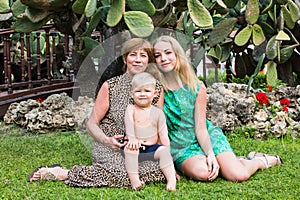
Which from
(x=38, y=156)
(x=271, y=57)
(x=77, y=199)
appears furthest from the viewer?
(x=271, y=57)

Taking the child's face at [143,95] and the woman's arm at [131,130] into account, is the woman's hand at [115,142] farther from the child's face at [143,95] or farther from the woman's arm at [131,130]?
the child's face at [143,95]

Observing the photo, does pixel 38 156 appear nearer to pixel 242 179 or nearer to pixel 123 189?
pixel 123 189

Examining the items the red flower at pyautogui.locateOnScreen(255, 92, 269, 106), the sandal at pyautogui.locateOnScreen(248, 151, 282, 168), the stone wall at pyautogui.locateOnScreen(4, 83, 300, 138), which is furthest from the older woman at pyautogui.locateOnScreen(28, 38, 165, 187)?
the red flower at pyautogui.locateOnScreen(255, 92, 269, 106)

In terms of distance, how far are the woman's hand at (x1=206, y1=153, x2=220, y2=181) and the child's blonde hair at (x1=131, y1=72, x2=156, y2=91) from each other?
593mm

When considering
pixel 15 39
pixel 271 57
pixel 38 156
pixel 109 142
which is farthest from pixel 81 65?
pixel 15 39

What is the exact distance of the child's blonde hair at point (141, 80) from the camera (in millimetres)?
3033

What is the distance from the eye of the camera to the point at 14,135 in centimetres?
514

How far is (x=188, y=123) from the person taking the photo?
11.0ft

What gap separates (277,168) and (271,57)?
3.66 ft

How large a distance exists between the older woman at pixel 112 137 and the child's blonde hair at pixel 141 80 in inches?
4.2

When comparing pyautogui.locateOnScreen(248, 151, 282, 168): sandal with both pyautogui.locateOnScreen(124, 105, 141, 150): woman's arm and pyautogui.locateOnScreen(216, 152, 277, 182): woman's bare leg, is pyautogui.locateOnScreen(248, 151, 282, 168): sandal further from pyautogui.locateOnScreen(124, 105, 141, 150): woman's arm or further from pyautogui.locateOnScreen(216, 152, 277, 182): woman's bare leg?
pyautogui.locateOnScreen(124, 105, 141, 150): woman's arm

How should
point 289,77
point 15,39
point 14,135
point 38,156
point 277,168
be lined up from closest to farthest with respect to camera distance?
1. point 277,168
2. point 38,156
3. point 14,135
4. point 289,77
5. point 15,39

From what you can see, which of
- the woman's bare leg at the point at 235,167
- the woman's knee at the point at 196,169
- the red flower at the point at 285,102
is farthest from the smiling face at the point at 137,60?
the red flower at the point at 285,102

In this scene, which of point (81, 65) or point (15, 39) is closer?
point (81, 65)
